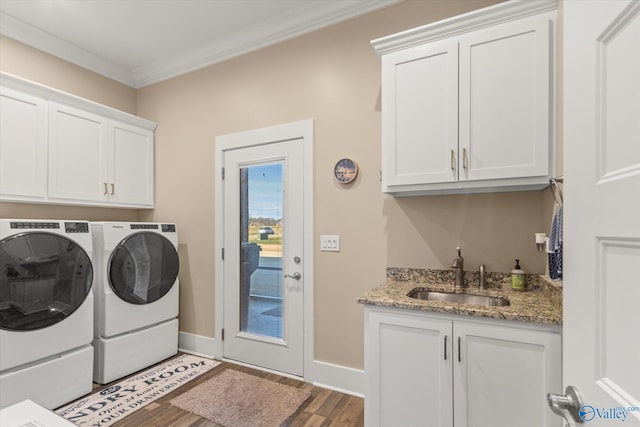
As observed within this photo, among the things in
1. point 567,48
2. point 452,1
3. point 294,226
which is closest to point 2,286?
point 294,226

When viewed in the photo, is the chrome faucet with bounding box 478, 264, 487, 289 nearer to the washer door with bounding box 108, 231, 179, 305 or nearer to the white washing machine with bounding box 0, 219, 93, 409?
the washer door with bounding box 108, 231, 179, 305

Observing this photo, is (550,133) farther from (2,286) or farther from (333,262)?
(2,286)

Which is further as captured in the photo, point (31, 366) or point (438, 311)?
point (31, 366)

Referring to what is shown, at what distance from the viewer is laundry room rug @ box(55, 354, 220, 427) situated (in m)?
2.17

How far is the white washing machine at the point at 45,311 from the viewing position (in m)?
2.10

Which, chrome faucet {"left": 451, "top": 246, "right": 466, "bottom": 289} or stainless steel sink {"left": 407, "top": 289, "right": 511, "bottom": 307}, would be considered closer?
stainless steel sink {"left": 407, "top": 289, "right": 511, "bottom": 307}

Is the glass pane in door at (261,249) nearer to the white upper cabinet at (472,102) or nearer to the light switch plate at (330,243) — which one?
the light switch plate at (330,243)

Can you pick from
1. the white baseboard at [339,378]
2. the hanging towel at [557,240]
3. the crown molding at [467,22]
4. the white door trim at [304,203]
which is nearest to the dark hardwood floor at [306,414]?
the white baseboard at [339,378]

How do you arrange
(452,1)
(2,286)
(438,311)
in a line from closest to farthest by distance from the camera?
(438,311) < (2,286) < (452,1)

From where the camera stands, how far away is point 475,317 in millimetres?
1538

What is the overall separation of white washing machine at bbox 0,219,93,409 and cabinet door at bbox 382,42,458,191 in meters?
Result: 2.30

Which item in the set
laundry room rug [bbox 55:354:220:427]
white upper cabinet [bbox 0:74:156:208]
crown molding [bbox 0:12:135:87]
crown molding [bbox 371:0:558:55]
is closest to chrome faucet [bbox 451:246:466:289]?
crown molding [bbox 371:0:558:55]

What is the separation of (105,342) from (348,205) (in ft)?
7.11
